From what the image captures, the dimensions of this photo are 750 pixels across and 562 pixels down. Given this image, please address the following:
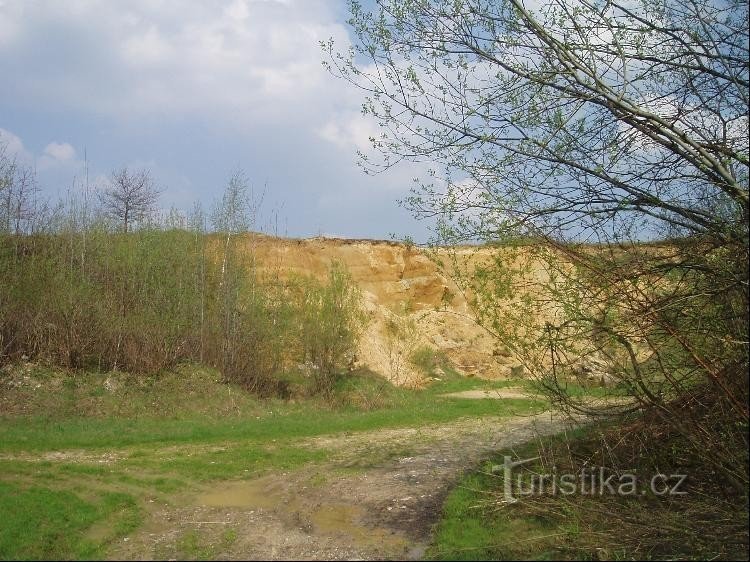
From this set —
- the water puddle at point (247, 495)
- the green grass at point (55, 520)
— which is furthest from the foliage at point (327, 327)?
the green grass at point (55, 520)

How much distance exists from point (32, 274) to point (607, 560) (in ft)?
59.9

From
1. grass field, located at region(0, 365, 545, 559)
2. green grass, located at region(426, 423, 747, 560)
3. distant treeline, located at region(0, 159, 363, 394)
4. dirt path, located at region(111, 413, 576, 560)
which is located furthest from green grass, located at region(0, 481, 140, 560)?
distant treeline, located at region(0, 159, 363, 394)

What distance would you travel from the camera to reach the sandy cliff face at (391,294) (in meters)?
26.2

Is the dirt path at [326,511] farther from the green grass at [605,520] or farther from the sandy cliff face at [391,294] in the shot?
the sandy cliff face at [391,294]

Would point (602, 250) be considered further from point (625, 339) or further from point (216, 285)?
point (216, 285)

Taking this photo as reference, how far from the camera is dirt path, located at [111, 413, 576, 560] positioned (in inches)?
259

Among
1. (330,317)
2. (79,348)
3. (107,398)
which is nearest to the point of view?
(107,398)

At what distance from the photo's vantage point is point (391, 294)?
106ft

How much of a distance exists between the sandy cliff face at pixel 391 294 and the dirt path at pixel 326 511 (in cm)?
1372

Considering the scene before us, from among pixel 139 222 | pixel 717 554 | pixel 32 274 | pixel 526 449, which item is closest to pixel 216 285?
pixel 139 222

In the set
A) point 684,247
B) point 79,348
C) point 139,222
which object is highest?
point 139,222

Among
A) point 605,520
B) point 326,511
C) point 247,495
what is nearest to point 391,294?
point 247,495

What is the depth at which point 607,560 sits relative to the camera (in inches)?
235

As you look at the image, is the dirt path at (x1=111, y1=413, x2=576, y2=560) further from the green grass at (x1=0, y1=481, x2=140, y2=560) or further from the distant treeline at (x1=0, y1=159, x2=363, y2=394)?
the distant treeline at (x1=0, y1=159, x2=363, y2=394)
